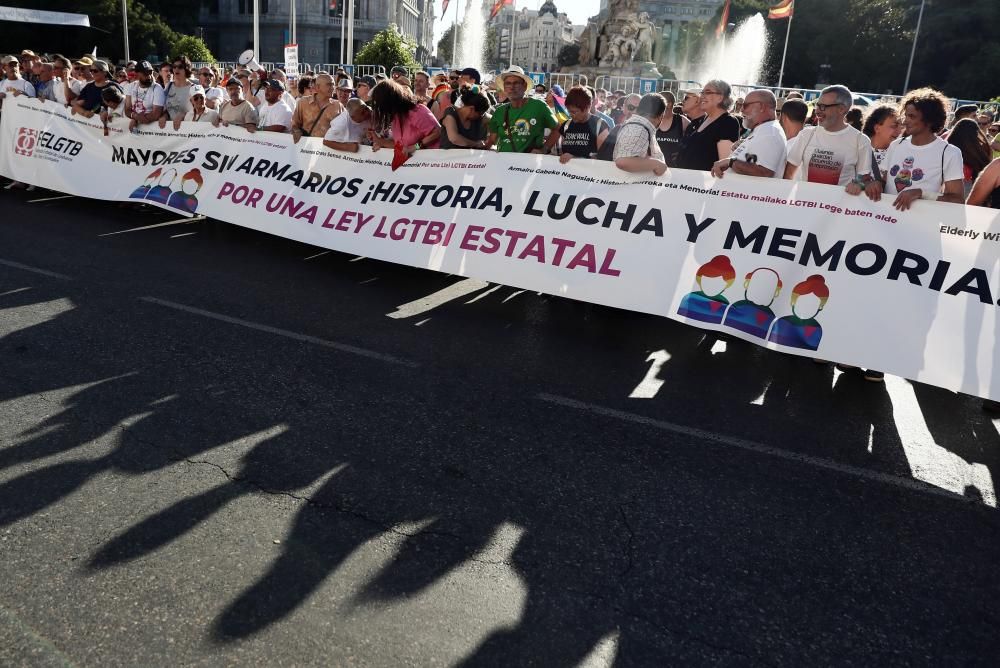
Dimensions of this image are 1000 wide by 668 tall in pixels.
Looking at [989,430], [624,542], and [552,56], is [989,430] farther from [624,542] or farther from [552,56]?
[552,56]

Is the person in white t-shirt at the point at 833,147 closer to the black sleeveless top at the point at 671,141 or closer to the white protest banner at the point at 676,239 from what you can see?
the white protest banner at the point at 676,239

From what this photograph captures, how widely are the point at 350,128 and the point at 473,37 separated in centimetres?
10037

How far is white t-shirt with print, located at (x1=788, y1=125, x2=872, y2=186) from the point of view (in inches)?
227

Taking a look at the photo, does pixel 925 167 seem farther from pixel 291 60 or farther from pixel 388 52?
pixel 388 52

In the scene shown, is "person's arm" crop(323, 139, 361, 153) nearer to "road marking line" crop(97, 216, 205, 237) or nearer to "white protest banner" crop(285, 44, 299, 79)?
"road marking line" crop(97, 216, 205, 237)

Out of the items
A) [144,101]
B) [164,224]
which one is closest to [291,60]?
[144,101]

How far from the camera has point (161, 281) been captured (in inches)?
272

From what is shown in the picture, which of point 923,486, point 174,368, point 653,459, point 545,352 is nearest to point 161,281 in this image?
point 174,368

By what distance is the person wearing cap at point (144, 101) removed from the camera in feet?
32.3

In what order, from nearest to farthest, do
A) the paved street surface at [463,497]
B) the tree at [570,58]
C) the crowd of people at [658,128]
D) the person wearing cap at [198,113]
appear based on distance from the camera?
the paved street surface at [463,497], the crowd of people at [658,128], the person wearing cap at [198,113], the tree at [570,58]

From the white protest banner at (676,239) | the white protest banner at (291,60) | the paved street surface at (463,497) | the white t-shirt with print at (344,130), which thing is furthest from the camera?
the white protest banner at (291,60)

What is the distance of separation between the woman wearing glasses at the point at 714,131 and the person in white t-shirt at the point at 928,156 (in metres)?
1.52

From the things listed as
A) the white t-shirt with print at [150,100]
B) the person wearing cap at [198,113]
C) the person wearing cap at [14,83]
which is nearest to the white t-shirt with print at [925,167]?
the person wearing cap at [198,113]

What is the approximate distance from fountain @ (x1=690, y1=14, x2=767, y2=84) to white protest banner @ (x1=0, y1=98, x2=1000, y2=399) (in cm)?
5875
